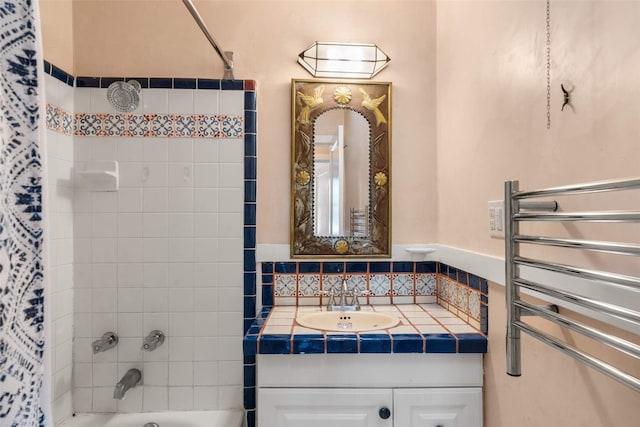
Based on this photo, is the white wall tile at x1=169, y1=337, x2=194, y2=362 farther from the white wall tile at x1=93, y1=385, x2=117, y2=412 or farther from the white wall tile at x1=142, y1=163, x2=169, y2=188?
the white wall tile at x1=142, y1=163, x2=169, y2=188

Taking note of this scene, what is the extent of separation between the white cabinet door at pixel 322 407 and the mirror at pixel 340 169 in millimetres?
608

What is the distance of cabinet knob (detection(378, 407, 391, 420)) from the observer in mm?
1244

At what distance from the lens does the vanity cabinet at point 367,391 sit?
1253 mm

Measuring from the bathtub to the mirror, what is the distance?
0.76 m

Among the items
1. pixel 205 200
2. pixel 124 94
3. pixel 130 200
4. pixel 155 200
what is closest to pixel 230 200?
pixel 205 200

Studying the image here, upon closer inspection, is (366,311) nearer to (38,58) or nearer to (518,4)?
(518,4)

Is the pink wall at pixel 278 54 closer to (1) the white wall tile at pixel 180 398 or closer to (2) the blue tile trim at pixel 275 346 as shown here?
(2) the blue tile trim at pixel 275 346

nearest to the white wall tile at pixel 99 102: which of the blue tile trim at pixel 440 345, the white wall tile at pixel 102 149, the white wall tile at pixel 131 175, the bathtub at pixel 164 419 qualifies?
the white wall tile at pixel 102 149

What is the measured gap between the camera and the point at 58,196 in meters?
1.49

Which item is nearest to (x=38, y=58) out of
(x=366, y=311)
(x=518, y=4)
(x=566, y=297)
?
(x=566, y=297)

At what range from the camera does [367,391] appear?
126 cm

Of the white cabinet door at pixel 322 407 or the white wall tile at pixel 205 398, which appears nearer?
the white cabinet door at pixel 322 407

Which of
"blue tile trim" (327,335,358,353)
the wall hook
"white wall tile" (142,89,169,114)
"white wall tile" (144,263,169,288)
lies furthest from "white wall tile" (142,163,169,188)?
the wall hook

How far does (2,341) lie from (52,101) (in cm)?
141
